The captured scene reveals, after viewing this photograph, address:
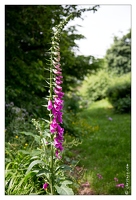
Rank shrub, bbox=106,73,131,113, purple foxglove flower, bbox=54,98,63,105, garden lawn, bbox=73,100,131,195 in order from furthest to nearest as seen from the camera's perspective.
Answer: shrub, bbox=106,73,131,113, garden lawn, bbox=73,100,131,195, purple foxglove flower, bbox=54,98,63,105

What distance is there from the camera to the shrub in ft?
33.5

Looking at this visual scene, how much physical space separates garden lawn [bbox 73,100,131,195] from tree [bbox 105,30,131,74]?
10.5 m

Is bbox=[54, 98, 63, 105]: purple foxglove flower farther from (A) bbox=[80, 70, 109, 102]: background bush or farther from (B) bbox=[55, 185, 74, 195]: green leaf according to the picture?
(A) bbox=[80, 70, 109, 102]: background bush

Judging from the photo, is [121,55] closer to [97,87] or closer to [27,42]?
[97,87]

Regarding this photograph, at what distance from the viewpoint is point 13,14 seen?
15.2ft

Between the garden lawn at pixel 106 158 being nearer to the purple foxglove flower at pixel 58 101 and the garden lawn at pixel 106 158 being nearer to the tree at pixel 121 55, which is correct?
the purple foxglove flower at pixel 58 101

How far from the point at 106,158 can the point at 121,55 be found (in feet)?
45.9

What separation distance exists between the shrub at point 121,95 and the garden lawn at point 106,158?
289 cm

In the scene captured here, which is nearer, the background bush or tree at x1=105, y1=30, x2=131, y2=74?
the background bush

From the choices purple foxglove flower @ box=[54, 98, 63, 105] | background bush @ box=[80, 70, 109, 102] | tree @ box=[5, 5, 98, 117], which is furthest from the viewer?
background bush @ box=[80, 70, 109, 102]

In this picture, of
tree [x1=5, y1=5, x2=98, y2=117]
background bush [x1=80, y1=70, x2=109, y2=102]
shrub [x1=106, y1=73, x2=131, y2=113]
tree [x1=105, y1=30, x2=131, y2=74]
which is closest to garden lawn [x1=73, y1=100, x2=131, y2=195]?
tree [x1=5, y1=5, x2=98, y2=117]
